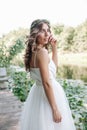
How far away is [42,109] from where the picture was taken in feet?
7.56

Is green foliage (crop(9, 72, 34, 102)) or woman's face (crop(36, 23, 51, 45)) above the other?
woman's face (crop(36, 23, 51, 45))

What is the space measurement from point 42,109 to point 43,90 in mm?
143

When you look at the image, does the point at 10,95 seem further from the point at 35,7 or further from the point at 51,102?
the point at 35,7

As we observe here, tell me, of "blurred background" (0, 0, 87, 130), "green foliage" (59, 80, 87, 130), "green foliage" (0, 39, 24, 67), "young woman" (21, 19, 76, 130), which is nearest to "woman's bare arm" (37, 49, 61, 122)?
"young woman" (21, 19, 76, 130)

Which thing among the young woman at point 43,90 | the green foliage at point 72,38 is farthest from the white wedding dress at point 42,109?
the green foliage at point 72,38

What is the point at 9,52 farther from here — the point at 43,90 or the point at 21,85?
the point at 43,90

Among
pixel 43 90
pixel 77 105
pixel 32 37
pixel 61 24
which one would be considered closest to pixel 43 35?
pixel 32 37

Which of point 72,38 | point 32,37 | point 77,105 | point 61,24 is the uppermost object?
point 32,37

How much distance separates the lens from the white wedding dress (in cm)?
228

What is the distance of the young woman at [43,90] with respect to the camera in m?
2.12

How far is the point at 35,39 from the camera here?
2230 millimetres

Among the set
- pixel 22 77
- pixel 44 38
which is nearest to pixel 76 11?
pixel 22 77

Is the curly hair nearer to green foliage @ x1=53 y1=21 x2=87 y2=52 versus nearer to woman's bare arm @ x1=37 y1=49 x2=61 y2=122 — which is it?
woman's bare arm @ x1=37 y1=49 x2=61 y2=122

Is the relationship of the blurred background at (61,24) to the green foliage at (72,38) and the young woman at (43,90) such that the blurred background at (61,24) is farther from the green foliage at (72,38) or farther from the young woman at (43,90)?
the young woman at (43,90)
